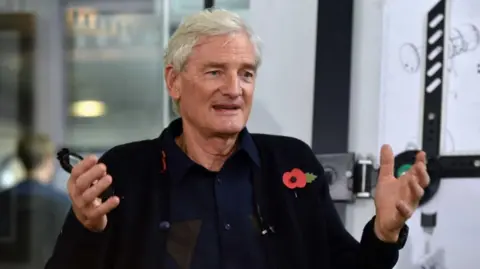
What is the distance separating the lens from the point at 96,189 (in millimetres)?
1110

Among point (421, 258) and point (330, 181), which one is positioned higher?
point (330, 181)

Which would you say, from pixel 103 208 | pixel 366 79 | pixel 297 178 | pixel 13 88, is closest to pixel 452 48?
pixel 366 79

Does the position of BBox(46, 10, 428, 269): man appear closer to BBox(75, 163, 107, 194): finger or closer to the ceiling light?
BBox(75, 163, 107, 194): finger

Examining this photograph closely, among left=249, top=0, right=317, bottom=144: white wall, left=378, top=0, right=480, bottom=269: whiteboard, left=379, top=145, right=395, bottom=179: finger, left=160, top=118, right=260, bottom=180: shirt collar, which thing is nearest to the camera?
left=379, top=145, right=395, bottom=179: finger

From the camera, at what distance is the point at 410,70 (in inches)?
60.4

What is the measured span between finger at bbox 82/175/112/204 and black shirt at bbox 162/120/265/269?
21cm

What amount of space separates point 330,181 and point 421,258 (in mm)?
258

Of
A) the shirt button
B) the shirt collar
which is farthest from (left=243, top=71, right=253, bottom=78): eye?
the shirt button

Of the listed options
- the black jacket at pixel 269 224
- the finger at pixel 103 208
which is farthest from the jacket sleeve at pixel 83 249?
the finger at pixel 103 208

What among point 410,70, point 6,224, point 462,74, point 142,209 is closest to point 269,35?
point 410,70

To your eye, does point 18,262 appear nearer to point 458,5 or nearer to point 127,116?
point 127,116

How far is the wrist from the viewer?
1.24 metres

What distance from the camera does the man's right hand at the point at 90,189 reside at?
111 cm

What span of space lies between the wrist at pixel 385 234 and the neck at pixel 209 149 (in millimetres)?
317
